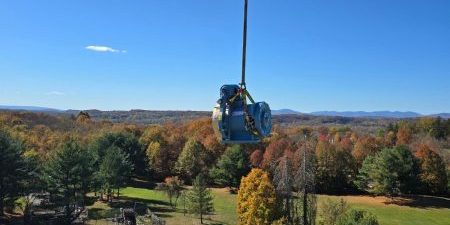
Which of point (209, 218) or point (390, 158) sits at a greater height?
point (390, 158)

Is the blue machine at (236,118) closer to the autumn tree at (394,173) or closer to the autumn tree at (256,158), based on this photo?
the autumn tree at (394,173)

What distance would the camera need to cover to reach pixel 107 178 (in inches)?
2240

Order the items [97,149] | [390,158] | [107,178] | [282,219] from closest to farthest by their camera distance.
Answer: [282,219]
[107,178]
[390,158]
[97,149]

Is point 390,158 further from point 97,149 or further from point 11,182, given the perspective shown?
point 11,182

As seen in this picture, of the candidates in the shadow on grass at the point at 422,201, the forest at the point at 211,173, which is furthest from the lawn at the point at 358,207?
the forest at the point at 211,173

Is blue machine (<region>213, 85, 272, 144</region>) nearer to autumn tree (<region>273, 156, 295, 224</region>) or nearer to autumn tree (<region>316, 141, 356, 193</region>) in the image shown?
autumn tree (<region>273, 156, 295, 224</region>)

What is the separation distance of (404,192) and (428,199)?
10.2 ft

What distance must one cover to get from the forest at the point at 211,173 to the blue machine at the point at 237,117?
20.2 m

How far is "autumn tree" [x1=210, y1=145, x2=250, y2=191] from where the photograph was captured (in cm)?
7212

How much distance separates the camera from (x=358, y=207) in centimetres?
6012

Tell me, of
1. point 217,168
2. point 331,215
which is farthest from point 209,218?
point 217,168

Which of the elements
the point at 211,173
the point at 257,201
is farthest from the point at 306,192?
the point at 211,173

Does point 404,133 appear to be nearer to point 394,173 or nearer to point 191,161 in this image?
point 394,173

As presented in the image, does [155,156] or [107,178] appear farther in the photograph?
[155,156]
